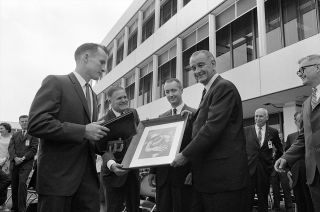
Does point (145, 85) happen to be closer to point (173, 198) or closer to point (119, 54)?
point (119, 54)

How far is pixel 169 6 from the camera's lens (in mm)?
18703

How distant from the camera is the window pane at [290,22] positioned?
10.3 m

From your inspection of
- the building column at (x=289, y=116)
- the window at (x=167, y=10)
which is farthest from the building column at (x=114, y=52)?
the building column at (x=289, y=116)

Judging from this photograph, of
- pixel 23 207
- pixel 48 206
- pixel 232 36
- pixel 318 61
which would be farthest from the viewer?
pixel 232 36

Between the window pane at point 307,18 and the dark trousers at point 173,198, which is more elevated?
the window pane at point 307,18

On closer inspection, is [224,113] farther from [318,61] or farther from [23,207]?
[23,207]

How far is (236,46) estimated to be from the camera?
12773 millimetres

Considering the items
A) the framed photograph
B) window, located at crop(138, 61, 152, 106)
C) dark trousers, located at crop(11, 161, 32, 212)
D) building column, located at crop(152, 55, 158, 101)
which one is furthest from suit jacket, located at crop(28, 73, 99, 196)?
window, located at crop(138, 61, 152, 106)

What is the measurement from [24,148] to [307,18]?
8713 mm

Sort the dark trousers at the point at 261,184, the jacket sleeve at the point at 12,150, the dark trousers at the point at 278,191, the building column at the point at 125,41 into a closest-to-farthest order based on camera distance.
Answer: the dark trousers at the point at 261,184 → the jacket sleeve at the point at 12,150 → the dark trousers at the point at 278,191 → the building column at the point at 125,41

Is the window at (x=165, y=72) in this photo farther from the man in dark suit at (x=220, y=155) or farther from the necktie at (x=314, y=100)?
the man in dark suit at (x=220, y=155)

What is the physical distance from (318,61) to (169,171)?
191 cm

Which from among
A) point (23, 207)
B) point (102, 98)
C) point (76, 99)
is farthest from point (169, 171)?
point (102, 98)

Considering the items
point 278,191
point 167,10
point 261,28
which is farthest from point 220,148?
point 167,10
